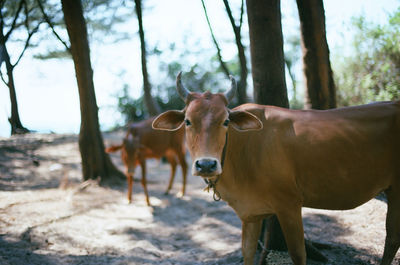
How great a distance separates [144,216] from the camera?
20.9ft

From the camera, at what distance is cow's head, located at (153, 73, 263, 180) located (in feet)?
8.73

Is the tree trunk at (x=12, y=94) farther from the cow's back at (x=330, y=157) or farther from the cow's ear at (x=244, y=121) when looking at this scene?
the cow's back at (x=330, y=157)

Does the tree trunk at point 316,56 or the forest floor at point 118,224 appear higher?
the tree trunk at point 316,56

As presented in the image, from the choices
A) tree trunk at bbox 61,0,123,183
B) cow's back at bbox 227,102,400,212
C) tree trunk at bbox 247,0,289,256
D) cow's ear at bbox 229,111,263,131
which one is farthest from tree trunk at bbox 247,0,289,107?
tree trunk at bbox 61,0,123,183

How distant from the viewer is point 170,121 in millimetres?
3359

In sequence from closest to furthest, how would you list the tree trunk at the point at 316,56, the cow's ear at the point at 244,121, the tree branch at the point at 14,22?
the cow's ear at the point at 244,121 → the tree trunk at the point at 316,56 → the tree branch at the point at 14,22

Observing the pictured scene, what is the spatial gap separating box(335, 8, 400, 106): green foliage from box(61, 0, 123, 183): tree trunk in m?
6.44

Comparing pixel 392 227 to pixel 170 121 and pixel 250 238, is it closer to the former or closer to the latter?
pixel 250 238

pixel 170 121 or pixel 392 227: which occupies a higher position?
pixel 170 121

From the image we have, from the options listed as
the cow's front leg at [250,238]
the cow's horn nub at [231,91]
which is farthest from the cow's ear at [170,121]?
the cow's front leg at [250,238]

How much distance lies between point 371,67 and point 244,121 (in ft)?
23.5

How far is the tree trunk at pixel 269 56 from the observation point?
382 centimetres

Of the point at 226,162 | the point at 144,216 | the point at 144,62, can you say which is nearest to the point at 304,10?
the point at 226,162

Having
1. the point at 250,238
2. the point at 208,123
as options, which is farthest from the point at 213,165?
the point at 250,238
